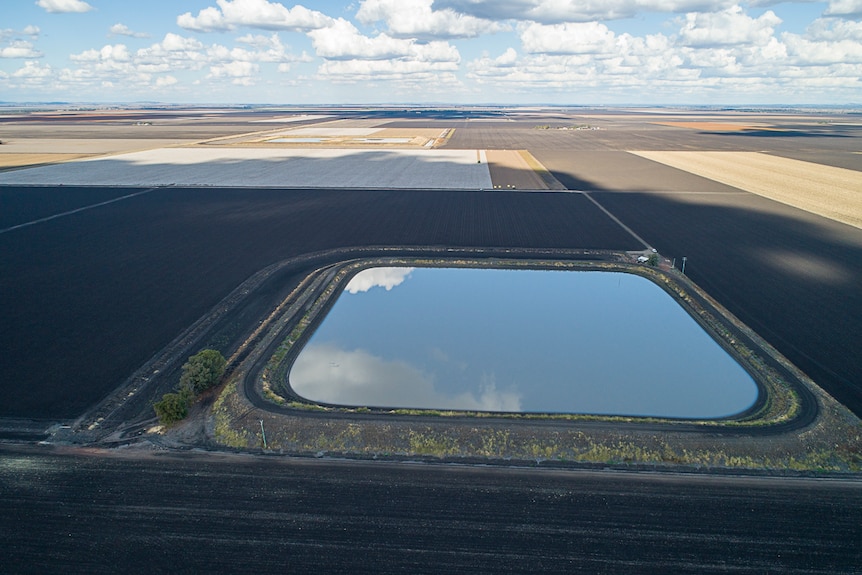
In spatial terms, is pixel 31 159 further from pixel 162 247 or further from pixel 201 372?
pixel 201 372

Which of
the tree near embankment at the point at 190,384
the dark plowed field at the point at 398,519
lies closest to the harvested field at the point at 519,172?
the tree near embankment at the point at 190,384

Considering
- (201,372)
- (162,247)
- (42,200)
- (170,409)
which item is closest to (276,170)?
(42,200)

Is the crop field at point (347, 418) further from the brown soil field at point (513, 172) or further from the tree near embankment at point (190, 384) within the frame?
the brown soil field at point (513, 172)

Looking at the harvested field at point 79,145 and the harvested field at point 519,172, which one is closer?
the harvested field at point 519,172

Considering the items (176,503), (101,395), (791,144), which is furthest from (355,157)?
(791,144)

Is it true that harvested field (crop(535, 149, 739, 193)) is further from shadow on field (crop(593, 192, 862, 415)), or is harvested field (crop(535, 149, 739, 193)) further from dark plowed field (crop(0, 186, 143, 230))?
dark plowed field (crop(0, 186, 143, 230))

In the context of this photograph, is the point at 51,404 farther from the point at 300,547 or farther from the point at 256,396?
the point at 300,547
